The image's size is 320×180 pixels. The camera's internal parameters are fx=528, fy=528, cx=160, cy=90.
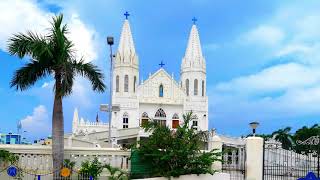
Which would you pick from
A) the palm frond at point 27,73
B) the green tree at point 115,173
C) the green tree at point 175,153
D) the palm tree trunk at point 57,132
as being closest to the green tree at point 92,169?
the green tree at point 115,173

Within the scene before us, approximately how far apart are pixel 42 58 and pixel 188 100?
6463 centimetres

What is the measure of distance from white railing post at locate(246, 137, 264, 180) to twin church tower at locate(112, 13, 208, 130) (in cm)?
5921

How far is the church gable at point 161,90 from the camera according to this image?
259 feet

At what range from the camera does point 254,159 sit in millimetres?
17281

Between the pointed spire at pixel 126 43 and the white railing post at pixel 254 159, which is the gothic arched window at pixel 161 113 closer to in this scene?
the pointed spire at pixel 126 43

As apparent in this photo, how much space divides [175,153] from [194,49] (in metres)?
66.8

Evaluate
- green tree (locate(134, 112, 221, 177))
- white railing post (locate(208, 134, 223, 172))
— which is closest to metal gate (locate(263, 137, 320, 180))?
white railing post (locate(208, 134, 223, 172))

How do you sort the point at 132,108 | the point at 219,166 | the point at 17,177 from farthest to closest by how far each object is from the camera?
the point at 132,108 → the point at 219,166 → the point at 17,177

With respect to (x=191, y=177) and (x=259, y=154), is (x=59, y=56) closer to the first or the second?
(x=191, y=177)

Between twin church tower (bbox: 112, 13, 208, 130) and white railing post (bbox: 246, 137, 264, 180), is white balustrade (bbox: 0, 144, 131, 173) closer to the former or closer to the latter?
white railing post (bbox: 246, 137, 264, 180)

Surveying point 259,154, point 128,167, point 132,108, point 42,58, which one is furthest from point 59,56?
point 132,108

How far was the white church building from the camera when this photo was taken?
253 ft

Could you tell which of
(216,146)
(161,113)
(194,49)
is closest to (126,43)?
(194,49)

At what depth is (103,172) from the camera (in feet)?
53.8
